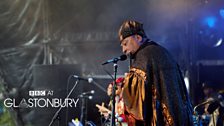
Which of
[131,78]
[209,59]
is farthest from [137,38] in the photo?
[209,59]

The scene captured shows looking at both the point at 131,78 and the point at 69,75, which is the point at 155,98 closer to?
the point at 131,78

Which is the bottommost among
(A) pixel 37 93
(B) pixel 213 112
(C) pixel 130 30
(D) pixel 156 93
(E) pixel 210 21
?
(B) pixel 213 112

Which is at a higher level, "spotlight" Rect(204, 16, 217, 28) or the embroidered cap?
"spotlight" Rect(204, 16, 217, 28)

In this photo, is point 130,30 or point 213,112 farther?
point 213,112

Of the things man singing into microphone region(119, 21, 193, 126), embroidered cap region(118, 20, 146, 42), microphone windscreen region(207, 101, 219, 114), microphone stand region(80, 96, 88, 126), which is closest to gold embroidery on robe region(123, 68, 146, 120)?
man singing into microphone region(119, 21, 193, 126)

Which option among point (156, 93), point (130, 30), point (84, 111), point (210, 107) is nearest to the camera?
point (156, 93)

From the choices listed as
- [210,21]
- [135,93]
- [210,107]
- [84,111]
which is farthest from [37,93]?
[135,93]

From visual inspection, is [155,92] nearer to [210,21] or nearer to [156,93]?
[156,93]

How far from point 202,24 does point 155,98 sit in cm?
444

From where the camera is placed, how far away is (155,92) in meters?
3.45

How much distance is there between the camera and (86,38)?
7.64 m

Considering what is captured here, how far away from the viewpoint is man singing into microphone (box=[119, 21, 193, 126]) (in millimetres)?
3418

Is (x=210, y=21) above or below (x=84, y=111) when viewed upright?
above

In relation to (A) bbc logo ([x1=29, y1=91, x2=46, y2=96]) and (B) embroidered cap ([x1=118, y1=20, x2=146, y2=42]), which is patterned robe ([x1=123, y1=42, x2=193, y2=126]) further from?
(A) bbc logo ([x1=29, y1=91, x2=46, y2=96])
